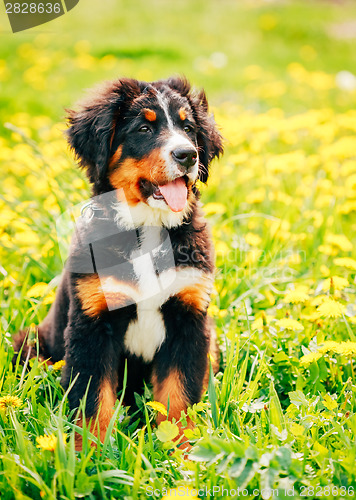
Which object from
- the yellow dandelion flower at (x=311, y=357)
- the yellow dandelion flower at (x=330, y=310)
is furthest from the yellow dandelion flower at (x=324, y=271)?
the yellow dandelion flower at (x=311, y=357)

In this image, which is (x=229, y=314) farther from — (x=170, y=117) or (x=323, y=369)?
(x=170, y=117)

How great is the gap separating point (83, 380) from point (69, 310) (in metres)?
0.32

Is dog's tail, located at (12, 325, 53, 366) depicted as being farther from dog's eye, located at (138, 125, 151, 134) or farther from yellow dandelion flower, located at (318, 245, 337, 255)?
yellow dandelion flower, located at (318, 245, 337, 255)

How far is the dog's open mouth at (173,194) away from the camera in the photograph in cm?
242

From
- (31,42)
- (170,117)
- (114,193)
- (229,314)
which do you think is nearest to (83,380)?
(114,193)

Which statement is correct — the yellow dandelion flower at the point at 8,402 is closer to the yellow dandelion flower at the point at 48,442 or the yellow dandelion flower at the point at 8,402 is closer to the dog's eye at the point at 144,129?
the yellow dandelion flower at the point at 48,442

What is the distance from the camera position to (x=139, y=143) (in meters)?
2.46

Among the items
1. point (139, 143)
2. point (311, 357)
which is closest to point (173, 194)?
point (139, 143)

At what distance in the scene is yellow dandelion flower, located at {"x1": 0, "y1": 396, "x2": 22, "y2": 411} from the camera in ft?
6.95

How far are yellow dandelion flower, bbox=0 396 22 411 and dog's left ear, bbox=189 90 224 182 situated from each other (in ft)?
4.52

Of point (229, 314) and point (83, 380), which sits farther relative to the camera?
point (229, 314)

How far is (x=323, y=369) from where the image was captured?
248 centimetres

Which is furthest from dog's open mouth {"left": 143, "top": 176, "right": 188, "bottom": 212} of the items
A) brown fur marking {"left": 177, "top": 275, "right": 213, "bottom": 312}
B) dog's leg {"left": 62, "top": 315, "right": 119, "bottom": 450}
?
dog's leg {"left": 62, "top": 315, "right": 119, "bottom": 450}
